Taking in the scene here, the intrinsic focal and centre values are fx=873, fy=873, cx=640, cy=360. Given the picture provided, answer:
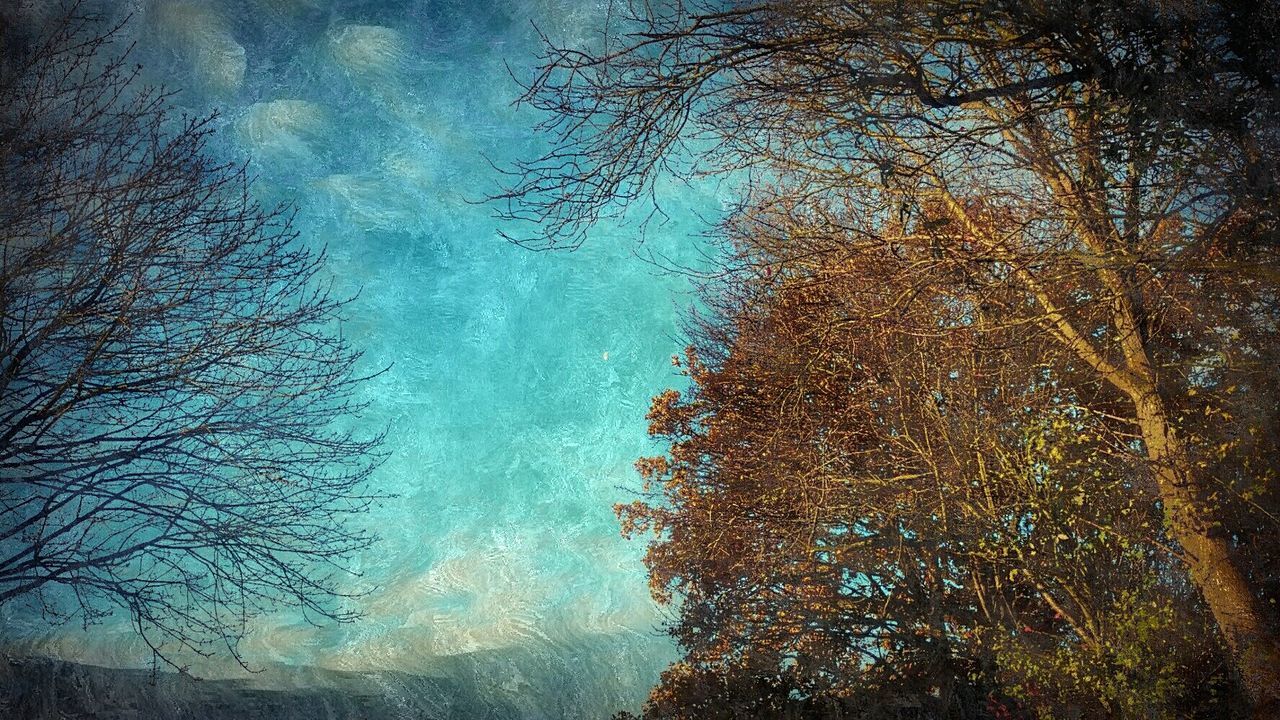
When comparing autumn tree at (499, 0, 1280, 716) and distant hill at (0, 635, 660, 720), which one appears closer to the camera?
autumn tree at (499, 0, 1280, 716)

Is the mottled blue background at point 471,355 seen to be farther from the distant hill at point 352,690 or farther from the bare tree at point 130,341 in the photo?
the bare tree at point 130,341

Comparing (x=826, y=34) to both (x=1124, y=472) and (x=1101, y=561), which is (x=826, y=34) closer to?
(x=1124, y=472)

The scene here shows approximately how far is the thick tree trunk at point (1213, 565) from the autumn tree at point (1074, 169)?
0.02 m

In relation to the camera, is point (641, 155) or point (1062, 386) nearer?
point (641, 155)

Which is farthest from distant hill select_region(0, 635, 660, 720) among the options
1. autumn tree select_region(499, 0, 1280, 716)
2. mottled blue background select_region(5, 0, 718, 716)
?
autumn tree select_region(499, 0, 1280, 716)

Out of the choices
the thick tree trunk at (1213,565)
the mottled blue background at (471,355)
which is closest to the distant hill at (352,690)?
the mottled blue background at (471,355)

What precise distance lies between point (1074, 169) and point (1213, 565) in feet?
12.4

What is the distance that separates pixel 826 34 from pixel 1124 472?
203 inches

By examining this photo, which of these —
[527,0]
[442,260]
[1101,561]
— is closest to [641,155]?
[1101,561]

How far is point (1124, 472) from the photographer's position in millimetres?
7824

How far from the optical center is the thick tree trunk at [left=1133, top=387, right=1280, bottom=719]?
6.56 metres

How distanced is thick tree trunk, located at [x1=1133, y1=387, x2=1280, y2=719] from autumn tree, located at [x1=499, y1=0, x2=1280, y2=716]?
0.02 m

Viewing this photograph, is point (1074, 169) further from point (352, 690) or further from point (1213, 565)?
point (352, 690)

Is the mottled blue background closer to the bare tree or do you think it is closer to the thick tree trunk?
the bare tree
